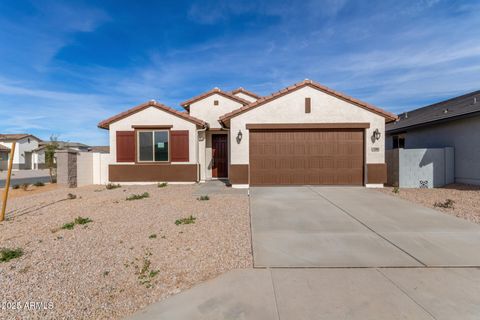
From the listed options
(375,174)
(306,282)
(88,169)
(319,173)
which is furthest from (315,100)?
(88,169)

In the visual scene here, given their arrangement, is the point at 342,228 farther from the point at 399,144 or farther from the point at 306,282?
the point at 399,144

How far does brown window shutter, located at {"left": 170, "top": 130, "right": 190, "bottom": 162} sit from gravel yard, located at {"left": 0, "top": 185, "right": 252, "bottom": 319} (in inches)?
217

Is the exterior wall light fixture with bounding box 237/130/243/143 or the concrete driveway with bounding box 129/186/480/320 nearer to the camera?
the concrete driveway with bounding box 129/186/480/320

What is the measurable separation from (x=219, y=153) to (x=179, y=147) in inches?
100

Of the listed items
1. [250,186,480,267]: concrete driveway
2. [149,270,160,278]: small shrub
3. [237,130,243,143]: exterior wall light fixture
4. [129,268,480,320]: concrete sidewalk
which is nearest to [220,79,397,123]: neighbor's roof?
[237,130,243,143]: exterior wall light fixture

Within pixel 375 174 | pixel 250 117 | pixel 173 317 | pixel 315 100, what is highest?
pixel 315 100

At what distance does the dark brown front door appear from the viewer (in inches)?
564

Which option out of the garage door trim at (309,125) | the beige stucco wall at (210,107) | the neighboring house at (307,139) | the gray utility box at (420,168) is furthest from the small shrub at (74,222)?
the gray utility box at (420,168)

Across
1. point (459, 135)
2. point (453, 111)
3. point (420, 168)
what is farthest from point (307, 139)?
point (453, 111)

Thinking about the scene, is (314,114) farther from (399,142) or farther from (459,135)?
(399,142)

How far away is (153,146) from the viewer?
12.7m

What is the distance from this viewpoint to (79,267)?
370cm

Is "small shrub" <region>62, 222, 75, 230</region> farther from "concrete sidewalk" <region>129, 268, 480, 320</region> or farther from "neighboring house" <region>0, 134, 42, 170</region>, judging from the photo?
"neighboring house" <region>0, 134, 42, 170</region>

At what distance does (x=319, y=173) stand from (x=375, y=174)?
8.05 feet
